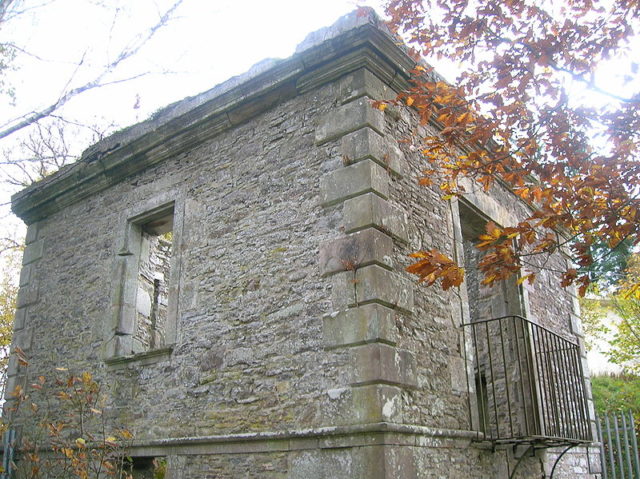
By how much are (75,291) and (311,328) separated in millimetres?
3975

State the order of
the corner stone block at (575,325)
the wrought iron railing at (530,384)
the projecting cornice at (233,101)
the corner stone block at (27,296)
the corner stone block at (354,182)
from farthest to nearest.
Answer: the corner stone block at (575,325) → the corner stone block at (27,296) → the wrought iron railing at (530,384) → the projecting cornice at (233,101) → the corner stone block at (354,182)

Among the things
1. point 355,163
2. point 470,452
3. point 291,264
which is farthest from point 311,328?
point 470,452

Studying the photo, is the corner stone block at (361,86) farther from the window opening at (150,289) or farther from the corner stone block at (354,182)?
the window opening at (150,289)

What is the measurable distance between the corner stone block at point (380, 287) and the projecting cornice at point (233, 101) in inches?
78.1

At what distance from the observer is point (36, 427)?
7543 mm

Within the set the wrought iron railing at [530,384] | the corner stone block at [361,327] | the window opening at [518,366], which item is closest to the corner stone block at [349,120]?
the corner stone block at [361,327]

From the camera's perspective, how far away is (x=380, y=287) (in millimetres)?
4832

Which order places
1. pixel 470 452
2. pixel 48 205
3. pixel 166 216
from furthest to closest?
pixel 48 205, pixel 166 216, pixel 470 452

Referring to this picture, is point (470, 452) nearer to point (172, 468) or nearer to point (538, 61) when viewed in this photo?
point (172, 468)

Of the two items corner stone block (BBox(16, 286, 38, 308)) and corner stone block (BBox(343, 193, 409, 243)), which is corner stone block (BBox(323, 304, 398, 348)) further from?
corner stone block (BBox(16, 286, 38, 308))

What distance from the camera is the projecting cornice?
5641 millimetres

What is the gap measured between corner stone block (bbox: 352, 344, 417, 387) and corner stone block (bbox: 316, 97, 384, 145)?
1.97m

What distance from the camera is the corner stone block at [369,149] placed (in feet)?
17.3

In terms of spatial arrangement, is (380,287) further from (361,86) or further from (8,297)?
(8,297)
